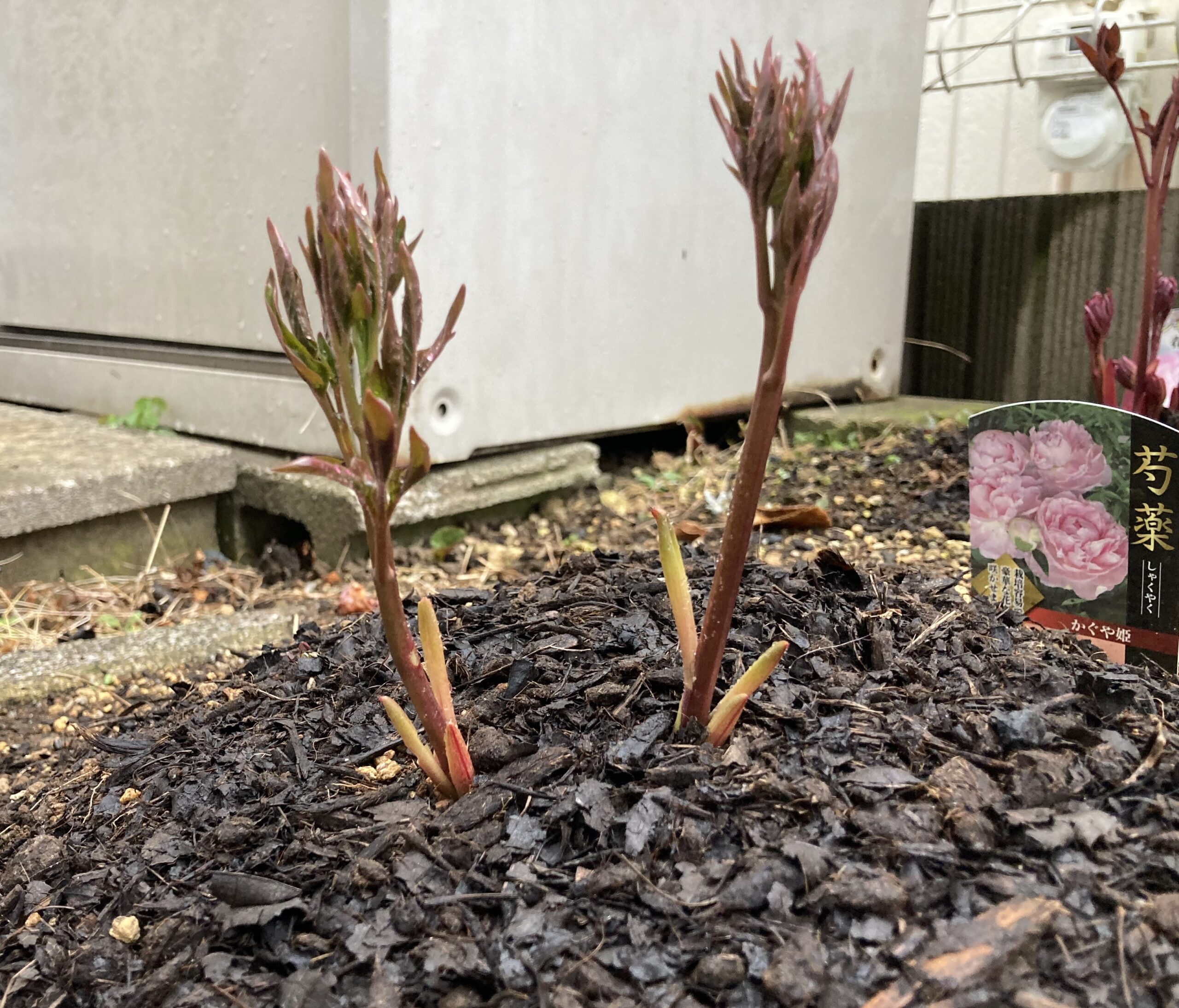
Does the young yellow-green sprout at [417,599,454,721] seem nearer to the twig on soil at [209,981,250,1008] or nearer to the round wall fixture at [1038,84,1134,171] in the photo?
the twig on soil at [209,981,250,1008]

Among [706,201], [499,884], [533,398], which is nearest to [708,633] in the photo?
[499,884]

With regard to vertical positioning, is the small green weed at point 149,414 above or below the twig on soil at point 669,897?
above

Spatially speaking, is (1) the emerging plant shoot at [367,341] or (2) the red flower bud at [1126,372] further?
(2) the red flower bud at [1126,372]

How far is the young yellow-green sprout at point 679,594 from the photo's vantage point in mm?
1036

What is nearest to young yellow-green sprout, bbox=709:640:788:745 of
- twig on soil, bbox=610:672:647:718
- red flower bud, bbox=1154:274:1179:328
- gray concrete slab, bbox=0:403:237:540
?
twig on soil, bbox=610:672:647:718

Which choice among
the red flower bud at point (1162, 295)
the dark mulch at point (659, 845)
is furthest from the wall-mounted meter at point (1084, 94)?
the dark mulch at point (659, 845)

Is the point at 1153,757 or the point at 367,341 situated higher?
the point at 367,341

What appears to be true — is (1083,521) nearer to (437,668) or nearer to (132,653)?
(437,668)

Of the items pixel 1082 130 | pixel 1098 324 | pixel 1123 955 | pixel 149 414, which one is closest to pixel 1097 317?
pixel 1098 324

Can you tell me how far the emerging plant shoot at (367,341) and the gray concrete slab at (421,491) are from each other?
Result: 1724 millimetres

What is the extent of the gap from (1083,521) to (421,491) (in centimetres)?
178

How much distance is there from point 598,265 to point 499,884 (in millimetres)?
2394

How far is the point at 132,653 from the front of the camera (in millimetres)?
2146

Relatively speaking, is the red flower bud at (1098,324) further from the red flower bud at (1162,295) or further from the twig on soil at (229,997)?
the twig on soil at (229,997)
